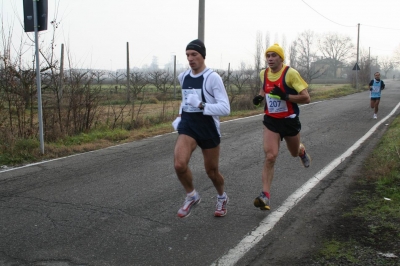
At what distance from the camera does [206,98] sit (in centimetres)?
461

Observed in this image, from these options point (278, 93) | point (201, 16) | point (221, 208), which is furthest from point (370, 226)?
point (201, 16)

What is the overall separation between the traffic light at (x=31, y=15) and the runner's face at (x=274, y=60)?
5.18 metres

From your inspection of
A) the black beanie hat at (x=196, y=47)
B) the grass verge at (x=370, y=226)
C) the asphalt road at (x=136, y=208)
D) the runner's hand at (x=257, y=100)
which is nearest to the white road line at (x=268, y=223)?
the asphalt road at (x=136, y=208)

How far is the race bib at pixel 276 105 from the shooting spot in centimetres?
534

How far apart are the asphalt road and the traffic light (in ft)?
8.89

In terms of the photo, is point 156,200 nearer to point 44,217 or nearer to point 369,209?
point 44,217

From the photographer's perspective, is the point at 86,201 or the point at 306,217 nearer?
the point at 306,217

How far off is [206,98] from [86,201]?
2190 mm

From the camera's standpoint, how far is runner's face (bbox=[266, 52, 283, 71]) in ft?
17.0

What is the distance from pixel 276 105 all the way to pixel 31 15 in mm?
5636

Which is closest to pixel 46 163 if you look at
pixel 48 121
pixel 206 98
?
pixel 48 121

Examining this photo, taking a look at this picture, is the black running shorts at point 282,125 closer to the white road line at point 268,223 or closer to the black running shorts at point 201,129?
the white road line at point 268,223

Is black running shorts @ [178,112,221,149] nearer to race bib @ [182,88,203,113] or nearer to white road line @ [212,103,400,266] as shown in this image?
race bib @ [182,88,203,113]

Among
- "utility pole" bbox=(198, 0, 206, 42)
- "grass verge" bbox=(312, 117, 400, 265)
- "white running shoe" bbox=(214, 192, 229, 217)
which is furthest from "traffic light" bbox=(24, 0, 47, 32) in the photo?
"utility pole" bbox=(198, 0, 206, 42)
